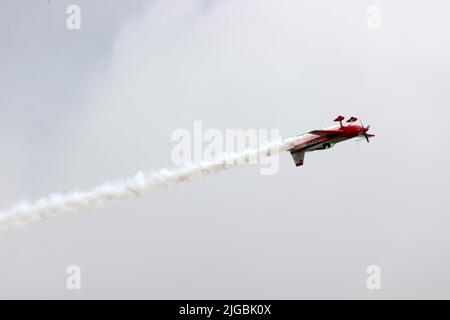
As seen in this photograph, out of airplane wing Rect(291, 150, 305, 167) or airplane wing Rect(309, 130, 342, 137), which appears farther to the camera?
airplane wing Rect(291, 150, 305, 167)

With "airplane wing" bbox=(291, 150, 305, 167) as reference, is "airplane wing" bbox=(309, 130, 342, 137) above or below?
above

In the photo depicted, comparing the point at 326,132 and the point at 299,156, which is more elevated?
the point at 326,132

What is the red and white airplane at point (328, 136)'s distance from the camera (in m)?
69.3

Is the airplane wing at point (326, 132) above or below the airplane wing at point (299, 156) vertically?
above

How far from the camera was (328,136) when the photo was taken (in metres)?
69.6

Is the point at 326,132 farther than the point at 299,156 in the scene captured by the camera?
No

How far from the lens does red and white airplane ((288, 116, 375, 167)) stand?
69312mm

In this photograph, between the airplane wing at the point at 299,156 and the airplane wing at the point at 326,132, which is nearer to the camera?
the airplane wing at the point at 326,132
